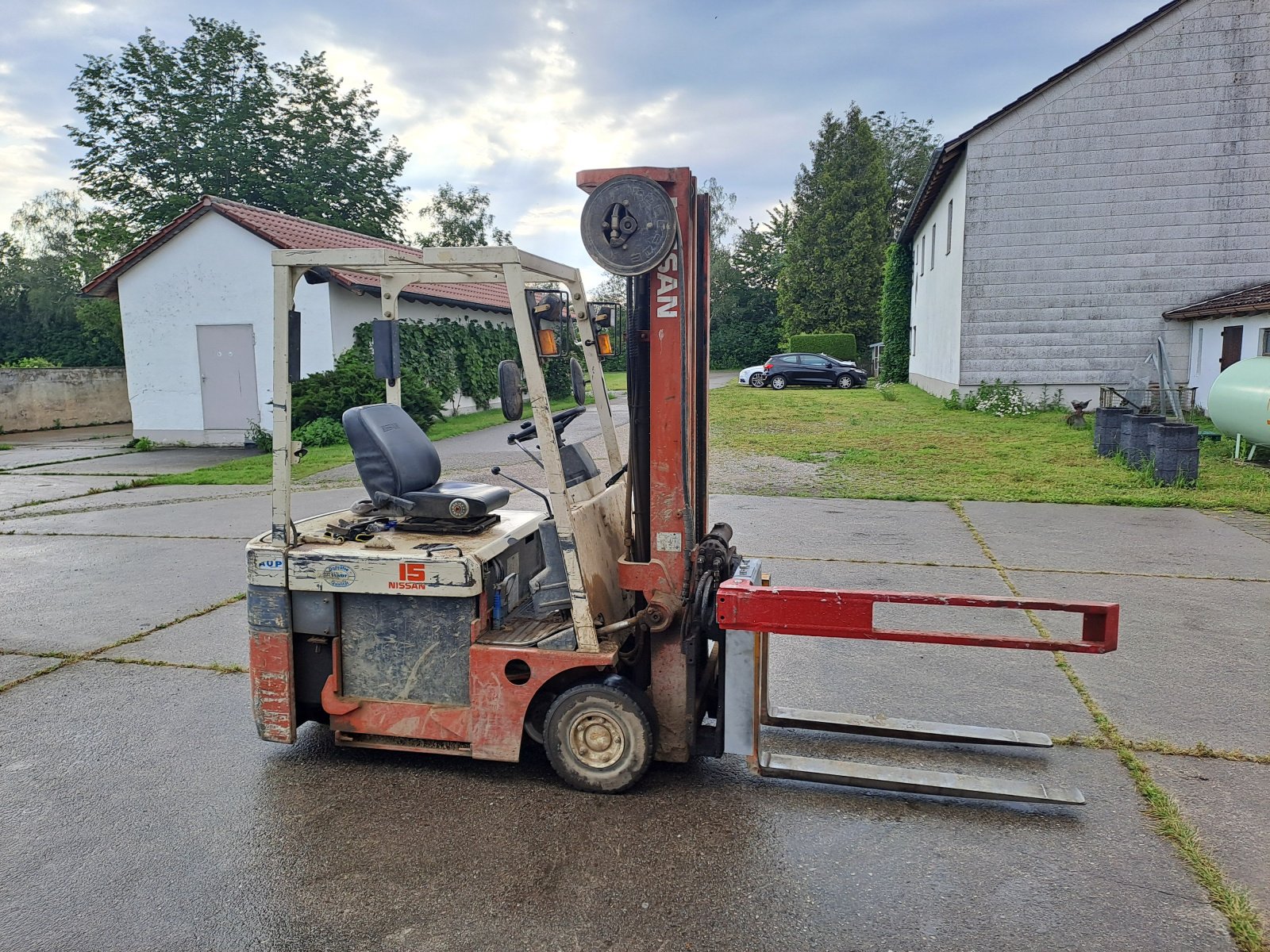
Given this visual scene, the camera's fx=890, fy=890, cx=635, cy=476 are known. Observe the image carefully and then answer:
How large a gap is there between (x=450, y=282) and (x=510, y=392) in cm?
82

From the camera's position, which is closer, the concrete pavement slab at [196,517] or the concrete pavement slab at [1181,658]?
the concrete pavement slab at [1181,658]

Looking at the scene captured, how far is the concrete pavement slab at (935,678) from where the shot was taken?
4844 millimetres

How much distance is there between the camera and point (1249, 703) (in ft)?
16.0

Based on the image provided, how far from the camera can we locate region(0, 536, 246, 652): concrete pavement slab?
6613 mm

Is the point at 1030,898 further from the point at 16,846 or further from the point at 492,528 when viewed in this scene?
the point at 16,846

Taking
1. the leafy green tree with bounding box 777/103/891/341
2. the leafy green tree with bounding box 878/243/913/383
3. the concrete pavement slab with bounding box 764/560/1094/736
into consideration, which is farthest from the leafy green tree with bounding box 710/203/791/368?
the concrete pavement slab with bounding box 764/560/1094/736

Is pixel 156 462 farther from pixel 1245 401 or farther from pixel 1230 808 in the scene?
pixel 1245 401

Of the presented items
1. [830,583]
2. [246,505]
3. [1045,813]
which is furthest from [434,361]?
[1045,813]

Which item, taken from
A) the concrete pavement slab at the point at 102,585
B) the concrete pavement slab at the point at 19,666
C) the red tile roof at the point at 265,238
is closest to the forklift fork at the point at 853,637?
the concrete pavement slab at the point at 19,666

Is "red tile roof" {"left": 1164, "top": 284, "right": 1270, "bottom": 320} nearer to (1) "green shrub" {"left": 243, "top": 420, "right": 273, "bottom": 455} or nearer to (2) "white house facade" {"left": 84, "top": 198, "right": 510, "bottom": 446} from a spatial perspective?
(2) "white house facade" {"left": 84, "top": 198, "right": 510, "bottom": 446}

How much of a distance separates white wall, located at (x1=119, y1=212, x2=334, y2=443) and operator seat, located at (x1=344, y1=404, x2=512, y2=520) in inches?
604

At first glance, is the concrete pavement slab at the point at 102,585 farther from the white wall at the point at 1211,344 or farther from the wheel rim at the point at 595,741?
the white wall at the point at 1211,344

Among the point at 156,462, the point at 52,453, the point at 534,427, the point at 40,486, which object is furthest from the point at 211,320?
the point at 534,427

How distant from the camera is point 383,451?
4.42 metres
